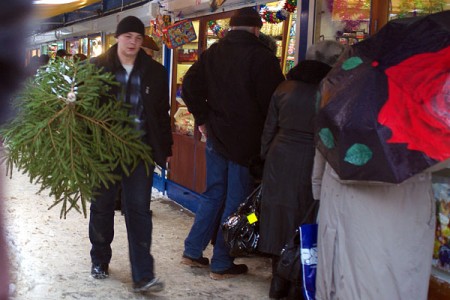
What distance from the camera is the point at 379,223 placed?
119 inches

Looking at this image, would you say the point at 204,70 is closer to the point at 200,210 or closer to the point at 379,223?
the point at 200,210

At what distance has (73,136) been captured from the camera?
374 cm

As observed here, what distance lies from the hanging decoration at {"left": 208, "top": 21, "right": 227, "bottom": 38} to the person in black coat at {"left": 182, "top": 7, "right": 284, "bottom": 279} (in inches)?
63.2

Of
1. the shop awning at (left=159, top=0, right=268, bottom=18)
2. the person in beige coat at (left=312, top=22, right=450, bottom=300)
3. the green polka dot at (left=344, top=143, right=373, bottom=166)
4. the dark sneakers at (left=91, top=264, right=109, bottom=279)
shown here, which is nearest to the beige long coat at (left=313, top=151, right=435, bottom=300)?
the person in beige coat at (left=312, top=22, right=450, bottom=300)

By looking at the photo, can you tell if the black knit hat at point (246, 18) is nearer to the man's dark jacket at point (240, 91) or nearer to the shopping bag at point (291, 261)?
the man's dark jacket at point (240, 91)

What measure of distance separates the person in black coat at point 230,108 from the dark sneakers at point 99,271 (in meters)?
0.74

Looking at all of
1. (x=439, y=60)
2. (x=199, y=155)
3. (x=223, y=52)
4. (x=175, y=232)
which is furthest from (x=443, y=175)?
(x=199, y=155)

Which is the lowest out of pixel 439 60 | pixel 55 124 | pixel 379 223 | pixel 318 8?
pixel 379 223

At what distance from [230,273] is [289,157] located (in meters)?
1.21

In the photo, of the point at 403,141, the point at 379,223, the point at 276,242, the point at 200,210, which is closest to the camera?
the point at 403,141

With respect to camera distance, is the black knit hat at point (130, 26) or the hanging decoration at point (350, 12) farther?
Result: the hanging decoration at point (350, 12)

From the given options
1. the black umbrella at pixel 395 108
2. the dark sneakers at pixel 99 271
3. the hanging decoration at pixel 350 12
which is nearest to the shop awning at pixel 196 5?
the hanging decoration at pixel 350 12

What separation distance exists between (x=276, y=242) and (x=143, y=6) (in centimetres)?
490

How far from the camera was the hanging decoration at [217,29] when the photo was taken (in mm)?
6266
